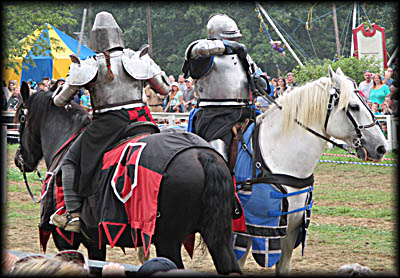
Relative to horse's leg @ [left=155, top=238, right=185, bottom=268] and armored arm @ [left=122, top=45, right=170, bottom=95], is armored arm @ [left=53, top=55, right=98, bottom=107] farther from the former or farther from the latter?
horse's leg @ [left=155, top=238, right=185, bottom=268]

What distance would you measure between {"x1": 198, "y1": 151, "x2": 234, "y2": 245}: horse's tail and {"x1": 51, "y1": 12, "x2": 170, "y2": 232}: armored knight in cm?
93

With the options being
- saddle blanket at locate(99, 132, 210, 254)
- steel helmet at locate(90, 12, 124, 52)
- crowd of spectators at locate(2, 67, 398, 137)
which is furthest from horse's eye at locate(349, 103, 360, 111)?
crowd of spectators at locate(2, 67, 398, 137)

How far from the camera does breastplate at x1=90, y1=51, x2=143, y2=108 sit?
14.6 feet

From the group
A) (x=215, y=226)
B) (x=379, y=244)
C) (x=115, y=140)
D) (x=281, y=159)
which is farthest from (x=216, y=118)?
(x=379, y=244)

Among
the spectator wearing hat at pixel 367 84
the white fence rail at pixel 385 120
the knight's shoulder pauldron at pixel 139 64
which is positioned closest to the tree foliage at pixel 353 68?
the spectator wearing hat at pixel 367 84

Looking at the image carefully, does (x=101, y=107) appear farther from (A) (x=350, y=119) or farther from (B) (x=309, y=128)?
(A) (x=350, y=119)

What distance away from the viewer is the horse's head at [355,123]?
14.9 ft

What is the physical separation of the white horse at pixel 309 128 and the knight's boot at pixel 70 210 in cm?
156

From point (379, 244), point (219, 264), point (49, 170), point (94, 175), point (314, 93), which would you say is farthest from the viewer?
point (379, 244)

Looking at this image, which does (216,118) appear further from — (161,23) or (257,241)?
(161,23)

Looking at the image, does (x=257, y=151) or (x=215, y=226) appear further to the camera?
(x=257, y=151)

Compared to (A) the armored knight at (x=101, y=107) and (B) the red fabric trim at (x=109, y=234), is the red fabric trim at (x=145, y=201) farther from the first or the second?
(A) the armored knight at (x=101, y=107)

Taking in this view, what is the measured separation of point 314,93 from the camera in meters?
4.66

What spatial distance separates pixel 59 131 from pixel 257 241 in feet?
6.61
